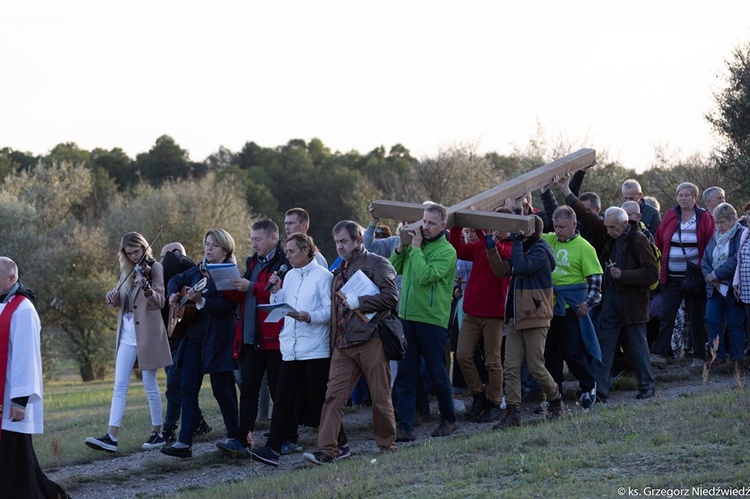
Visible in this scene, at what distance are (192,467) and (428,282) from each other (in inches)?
119

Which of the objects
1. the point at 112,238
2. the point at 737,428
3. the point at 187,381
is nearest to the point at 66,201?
the point at 112,238

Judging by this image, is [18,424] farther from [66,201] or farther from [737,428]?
[66,201]

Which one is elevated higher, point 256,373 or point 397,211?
point 397,211

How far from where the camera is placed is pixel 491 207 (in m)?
10.8

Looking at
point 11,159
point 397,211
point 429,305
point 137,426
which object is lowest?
point 137,426

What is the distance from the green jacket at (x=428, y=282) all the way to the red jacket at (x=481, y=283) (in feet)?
1.96

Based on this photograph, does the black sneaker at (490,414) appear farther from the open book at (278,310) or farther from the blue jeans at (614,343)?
the open book at (278,310)

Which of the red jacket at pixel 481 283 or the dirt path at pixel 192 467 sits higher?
the red jacket at pixel 481 283

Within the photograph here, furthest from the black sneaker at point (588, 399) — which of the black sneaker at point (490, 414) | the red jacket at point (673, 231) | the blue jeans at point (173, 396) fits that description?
the blue jeans at point (173, 396)

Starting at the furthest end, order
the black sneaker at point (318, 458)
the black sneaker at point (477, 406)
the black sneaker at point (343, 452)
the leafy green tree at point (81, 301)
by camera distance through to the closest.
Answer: the leafy green tree at point (81, 301) < the black sneaker at point (477, 406) < the black sneaker at point (343, 452) < the black sneaker at point (318, 458)

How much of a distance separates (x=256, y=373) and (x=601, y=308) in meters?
4.44

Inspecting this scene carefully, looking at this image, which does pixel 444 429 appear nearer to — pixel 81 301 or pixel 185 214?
pixel 81 301

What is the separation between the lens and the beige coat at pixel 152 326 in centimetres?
1089

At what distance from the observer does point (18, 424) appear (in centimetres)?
843
